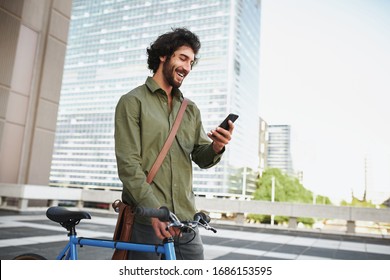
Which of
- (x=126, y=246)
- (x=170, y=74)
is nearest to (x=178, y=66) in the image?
(x=170, y=74)

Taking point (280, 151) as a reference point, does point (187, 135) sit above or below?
below

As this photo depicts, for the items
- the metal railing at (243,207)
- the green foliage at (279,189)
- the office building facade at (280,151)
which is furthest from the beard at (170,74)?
the office building facade at (280,151)

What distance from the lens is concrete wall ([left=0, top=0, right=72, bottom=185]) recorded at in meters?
9.35

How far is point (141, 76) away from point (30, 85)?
295 ft

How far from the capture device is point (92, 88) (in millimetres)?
109750

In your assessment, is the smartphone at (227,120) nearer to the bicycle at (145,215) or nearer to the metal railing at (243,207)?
the bicycle at (145,215)

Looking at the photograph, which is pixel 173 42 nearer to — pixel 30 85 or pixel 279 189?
pixel 30 85

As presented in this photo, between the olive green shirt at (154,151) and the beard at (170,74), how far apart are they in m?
0.06

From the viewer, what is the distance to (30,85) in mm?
10633

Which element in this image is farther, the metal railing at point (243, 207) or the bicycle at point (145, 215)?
the metal railing at point (243, 207)

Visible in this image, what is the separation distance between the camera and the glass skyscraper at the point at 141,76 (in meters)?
84.1
